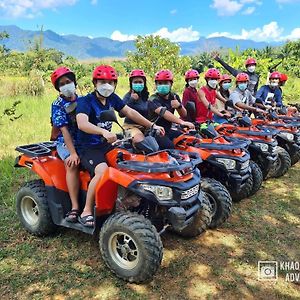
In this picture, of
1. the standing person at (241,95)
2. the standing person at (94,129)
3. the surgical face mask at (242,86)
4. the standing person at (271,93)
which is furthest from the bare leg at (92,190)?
the standing person at (271,93)

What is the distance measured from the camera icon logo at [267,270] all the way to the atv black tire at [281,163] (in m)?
3.46

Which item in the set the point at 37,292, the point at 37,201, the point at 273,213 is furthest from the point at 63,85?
the point at 273,213

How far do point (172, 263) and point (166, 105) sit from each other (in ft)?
7.66

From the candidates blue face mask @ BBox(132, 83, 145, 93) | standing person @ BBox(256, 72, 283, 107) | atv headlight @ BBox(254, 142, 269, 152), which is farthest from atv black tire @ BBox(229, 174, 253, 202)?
standing person @ BBox(256, 72, 283, 107)

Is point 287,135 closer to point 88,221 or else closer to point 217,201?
point 217,201

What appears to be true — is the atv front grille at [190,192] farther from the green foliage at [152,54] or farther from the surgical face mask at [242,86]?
the green foliage at [152,54]

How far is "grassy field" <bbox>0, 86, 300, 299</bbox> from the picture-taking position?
12.2 ft

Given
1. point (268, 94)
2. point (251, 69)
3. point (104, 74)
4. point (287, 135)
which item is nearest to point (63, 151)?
point (104, 74)

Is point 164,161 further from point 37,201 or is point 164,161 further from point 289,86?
point 289,86

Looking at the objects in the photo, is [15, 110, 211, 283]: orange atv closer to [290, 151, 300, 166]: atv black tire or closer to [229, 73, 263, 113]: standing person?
[229, 73, 263, 113]: standing person

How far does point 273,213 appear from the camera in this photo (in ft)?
19.0

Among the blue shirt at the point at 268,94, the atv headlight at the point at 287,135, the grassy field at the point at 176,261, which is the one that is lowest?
the grassy field at the point at 176,261

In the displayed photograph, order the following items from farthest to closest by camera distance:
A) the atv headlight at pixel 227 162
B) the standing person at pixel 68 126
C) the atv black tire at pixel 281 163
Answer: the atv black tire at pixel 281 163, the atv headlight at pixel 227 162, the standing person at pixel 68 126

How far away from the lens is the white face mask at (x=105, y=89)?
4039 millimetres
